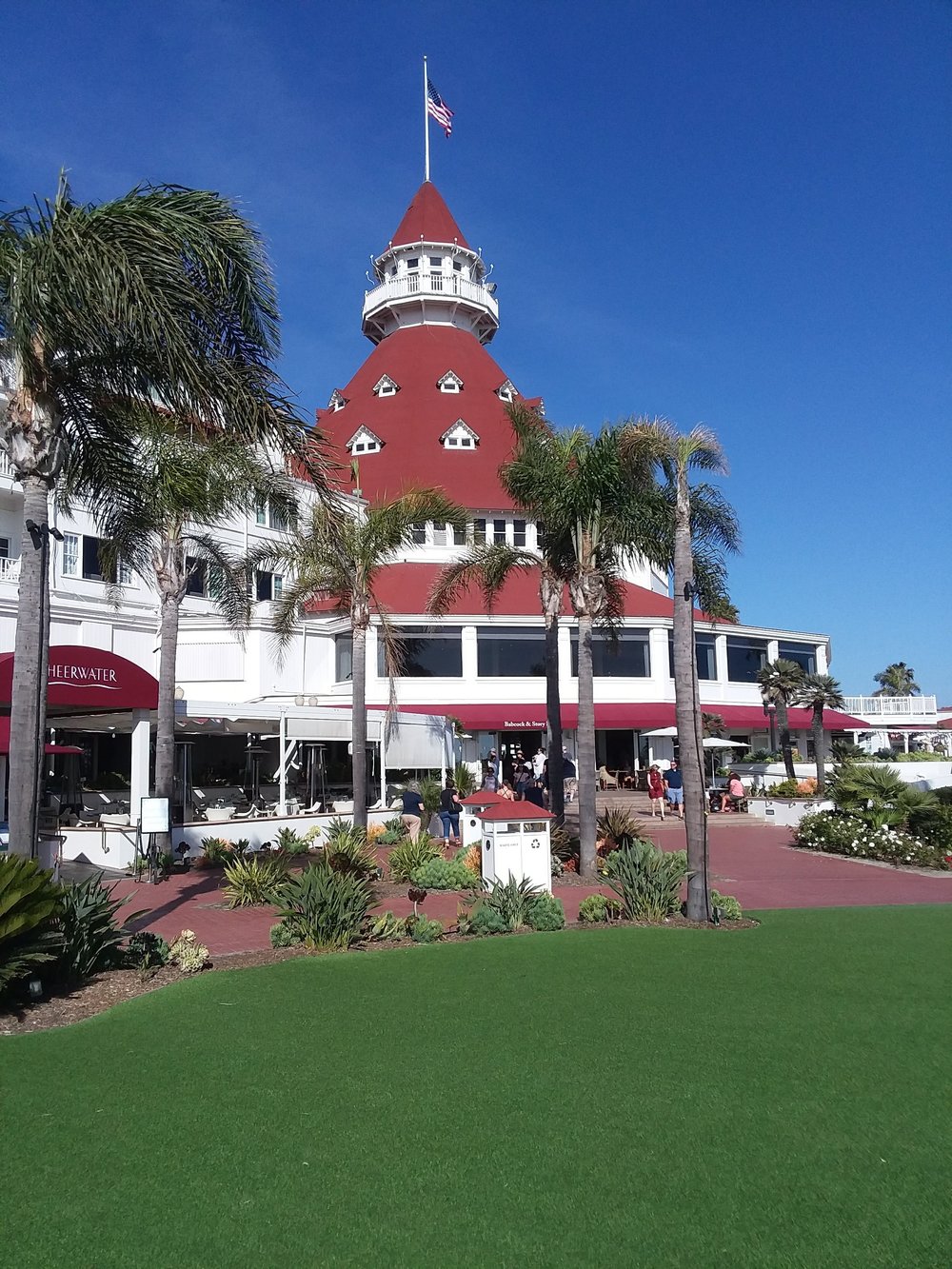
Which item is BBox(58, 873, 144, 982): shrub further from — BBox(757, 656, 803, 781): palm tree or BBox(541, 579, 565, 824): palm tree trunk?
BBox(757, 656, 803, 781): palm tree

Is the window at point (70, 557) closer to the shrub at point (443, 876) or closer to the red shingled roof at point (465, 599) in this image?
the red shingled roof at point (465, 599)

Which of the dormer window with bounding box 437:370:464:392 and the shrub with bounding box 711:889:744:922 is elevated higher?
the dormer window with bounding box 437:370:464:392

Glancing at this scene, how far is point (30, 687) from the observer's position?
353 inches

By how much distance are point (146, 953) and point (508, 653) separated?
2668cm

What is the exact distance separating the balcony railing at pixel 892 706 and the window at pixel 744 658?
470 centimetres

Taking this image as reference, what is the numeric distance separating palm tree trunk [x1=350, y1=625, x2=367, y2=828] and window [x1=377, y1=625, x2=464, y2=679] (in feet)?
44.8

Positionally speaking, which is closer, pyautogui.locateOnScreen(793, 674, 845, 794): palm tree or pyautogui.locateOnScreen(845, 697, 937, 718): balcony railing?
pyautogui.locateOnScreen(793, 674, 845, 794): palm tree

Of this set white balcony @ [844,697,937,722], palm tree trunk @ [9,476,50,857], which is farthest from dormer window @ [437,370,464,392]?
palm tree trunk @ [9,476,50,857]

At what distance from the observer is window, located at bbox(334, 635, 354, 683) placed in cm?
3544

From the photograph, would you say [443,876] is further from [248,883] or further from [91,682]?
[91,682]

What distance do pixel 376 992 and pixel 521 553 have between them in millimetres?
13582

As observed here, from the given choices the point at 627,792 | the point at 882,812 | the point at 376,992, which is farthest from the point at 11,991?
the point at 627,792

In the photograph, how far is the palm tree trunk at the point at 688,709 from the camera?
12281 mm

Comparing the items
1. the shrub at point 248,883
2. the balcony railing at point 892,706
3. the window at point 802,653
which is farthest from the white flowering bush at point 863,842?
the balcony railing at point 892,706
